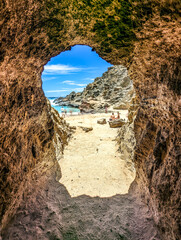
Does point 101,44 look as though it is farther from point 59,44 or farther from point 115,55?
point 59,44

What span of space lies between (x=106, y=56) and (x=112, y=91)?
3314cm

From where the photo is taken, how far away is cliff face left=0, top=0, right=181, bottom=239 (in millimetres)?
2197

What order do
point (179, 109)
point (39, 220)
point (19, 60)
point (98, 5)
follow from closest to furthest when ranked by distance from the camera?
point (179, 109), point (98, 5), point (19, 60), point (39, 220)

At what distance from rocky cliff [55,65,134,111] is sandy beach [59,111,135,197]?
19745mm

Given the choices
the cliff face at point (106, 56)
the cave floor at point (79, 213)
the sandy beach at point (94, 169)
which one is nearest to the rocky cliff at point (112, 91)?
the sandy beach at point (94, 169)

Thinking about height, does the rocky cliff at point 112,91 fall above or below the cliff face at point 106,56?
above

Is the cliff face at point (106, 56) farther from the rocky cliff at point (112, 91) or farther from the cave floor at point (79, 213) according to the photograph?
the rocky cliff at point (112, 91)

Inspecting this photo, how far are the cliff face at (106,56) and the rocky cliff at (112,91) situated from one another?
23.9 meters

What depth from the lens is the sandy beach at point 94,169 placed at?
4.82m

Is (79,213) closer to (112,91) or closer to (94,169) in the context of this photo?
(94,169)

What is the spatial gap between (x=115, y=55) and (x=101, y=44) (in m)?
0.54

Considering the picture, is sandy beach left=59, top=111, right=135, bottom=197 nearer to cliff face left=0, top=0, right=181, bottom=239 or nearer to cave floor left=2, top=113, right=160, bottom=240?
cave floor left=2, top=113, right=160, bottom=240

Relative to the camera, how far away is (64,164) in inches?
259

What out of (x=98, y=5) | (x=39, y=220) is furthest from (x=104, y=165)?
(x=98, y=5)
